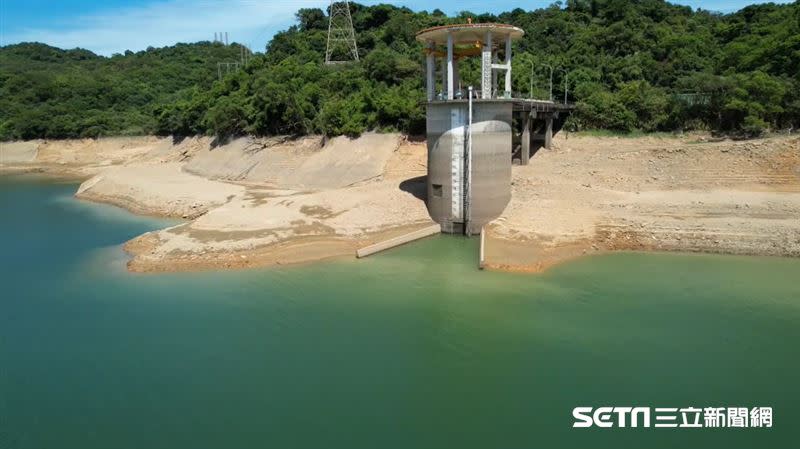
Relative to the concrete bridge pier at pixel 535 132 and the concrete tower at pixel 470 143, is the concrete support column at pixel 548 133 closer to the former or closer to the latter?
the concrete bridge pier at pixel 535 132

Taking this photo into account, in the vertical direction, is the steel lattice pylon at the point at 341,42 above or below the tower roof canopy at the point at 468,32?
above

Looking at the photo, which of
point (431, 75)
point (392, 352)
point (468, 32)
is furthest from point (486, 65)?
point (392, 352)

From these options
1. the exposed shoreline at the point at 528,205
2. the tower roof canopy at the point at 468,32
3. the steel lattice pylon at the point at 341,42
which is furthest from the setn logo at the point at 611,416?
the steel lattice pylon at the point at 341,42

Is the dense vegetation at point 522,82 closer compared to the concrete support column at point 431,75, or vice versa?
the concrete support column at point 431,75

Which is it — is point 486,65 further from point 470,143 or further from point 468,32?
point 470,143

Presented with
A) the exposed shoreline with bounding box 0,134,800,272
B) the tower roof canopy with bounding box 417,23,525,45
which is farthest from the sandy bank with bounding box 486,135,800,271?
the tower roof canopy with bounding box 417,23,525,45

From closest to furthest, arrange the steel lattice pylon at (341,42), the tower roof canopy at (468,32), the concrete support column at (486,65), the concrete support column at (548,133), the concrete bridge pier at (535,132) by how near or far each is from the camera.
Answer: the tower roof canopy at (468,32) → the concrete support column at (486,65) → the concrete bridge pier at (535,132) → the concrete support column at (548,133) → the steel lattice pylon at (341,42)

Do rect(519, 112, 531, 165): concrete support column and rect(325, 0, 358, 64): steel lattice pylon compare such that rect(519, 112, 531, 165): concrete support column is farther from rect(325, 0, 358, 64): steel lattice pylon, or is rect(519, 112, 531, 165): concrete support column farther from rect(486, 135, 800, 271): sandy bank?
rect(325, 0, 358, 64): steel lattice pylon
